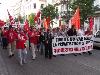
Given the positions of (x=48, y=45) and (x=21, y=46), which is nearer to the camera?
(x=21, y=46)

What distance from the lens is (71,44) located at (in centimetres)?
2181

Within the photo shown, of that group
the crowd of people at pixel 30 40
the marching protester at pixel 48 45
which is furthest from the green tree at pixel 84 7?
the marching protester at pixel 48 45

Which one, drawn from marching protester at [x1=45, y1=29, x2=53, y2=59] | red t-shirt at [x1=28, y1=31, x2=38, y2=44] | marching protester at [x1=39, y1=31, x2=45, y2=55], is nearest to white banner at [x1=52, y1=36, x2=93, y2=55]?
marching protester at [x1=39, y1=31, x2=45, y2=55]

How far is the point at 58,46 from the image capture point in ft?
70.3

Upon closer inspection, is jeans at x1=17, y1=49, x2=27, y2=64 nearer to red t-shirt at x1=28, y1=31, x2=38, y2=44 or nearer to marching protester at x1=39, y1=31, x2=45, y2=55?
red t-shirt at x1=28, y1=31, x2=38, y2=44

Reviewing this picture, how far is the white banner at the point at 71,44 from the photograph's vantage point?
70.3 ft

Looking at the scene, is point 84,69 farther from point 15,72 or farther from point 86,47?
point 86,47

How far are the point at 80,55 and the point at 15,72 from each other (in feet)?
26.6

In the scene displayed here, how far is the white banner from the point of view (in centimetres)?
2142

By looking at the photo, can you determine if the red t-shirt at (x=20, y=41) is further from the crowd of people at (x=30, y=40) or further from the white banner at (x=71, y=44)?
the white banner at (x=71, y=44)

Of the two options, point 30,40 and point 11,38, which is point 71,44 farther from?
point 11,38

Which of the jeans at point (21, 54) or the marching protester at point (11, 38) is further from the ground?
the marching protester at point (11, 38)

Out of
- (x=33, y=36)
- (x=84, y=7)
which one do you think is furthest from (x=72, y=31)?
(x=84, y=7)

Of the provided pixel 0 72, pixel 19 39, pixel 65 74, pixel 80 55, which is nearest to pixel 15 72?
pixel 0 72
